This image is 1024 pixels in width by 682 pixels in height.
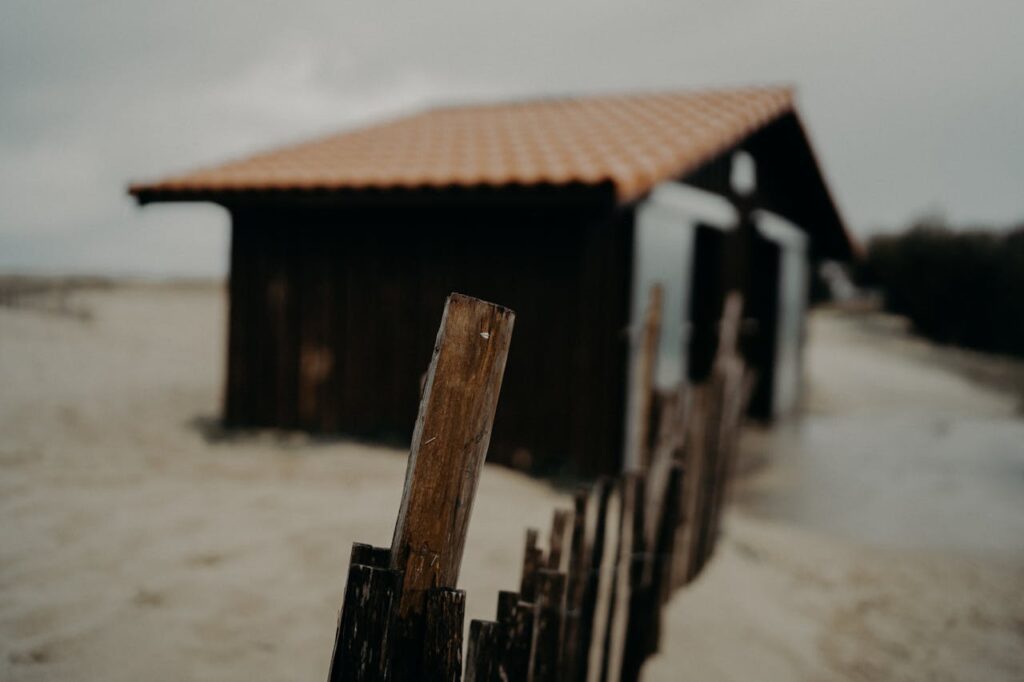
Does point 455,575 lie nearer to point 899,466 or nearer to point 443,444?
point 443,444

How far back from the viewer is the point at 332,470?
5.69 m

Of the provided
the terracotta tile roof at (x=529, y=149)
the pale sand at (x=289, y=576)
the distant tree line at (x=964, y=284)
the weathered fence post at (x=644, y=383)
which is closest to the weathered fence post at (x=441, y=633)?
the pale sand at (x=289, y=576)

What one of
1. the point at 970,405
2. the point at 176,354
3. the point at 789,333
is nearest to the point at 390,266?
the point at 789,333

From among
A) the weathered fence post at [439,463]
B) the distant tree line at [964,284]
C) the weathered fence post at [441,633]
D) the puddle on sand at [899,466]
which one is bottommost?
the puddle on sand at [899,466]

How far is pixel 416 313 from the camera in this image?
6.70 metres

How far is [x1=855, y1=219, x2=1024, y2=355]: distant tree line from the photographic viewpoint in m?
19.3

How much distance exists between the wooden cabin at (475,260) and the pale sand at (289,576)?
2.16ft

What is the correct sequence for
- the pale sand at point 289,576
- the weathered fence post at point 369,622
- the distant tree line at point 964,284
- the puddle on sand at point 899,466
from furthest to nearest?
the distant tree line at point 964,284, the puddle on sand at point 899,466, the pale sand at point 289,576, the weathered fence post at point 369,622

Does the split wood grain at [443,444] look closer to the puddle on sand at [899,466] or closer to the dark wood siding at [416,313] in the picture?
the dark wood siding at [416,313]

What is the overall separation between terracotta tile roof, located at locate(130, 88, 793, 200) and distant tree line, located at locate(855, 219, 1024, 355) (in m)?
13.2

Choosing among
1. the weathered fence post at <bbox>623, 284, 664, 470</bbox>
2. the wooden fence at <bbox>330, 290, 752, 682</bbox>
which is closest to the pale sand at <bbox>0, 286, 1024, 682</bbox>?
the weathered fence post at <bbox>623, 284, 664, 470</bbox>

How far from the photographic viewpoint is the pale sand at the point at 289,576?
9.62ft

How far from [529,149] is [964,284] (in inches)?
718

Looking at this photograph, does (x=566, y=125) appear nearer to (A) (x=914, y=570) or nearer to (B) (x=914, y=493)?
(B) (x=914, y=493)
